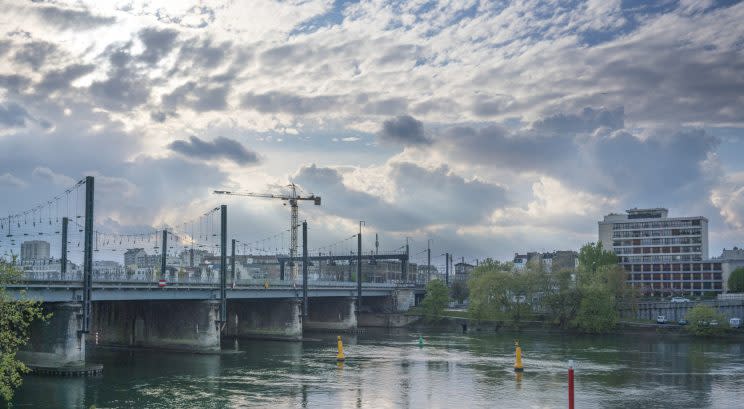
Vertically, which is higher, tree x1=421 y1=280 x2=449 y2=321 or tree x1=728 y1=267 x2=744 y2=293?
tree x1=728 y1=267 x2=744 y2=293

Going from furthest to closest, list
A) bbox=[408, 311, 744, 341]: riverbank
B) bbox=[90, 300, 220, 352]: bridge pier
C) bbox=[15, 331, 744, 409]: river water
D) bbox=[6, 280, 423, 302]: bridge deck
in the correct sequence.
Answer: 1. bbox=[408, 311, 744, 341]: riverbank
2. bbox=[90, 300, 220, 352]: bridge pier
3. bbox=[6, 280, 423, 302]: bridge deck
4. bbox=[15, 331, 744, 409]: river water

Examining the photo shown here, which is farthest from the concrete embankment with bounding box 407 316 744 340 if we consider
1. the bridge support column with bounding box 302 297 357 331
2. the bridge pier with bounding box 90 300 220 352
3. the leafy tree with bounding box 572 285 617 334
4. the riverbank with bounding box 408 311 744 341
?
the bridge pier with bounding box 90 300 220 352

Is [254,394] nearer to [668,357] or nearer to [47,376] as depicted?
[47,376]

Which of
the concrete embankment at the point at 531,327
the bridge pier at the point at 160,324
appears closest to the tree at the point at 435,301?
the concrete embankment at the point at 531,327

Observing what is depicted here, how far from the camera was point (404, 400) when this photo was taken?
190 ft

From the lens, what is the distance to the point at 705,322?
400ft

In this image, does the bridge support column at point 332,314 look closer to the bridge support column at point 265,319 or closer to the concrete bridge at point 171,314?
the concrete bridge at point 171,314

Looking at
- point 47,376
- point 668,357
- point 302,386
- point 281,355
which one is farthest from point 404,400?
point 668,357

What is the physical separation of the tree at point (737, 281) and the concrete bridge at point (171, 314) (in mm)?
88519

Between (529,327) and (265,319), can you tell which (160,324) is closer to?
(265,319)

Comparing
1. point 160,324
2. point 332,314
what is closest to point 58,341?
point 160,324

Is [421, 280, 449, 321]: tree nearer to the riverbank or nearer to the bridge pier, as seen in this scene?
the riverbank

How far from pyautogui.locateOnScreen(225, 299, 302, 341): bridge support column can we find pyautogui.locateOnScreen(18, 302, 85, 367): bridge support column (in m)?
51.0

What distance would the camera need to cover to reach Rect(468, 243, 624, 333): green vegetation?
129375 mm
